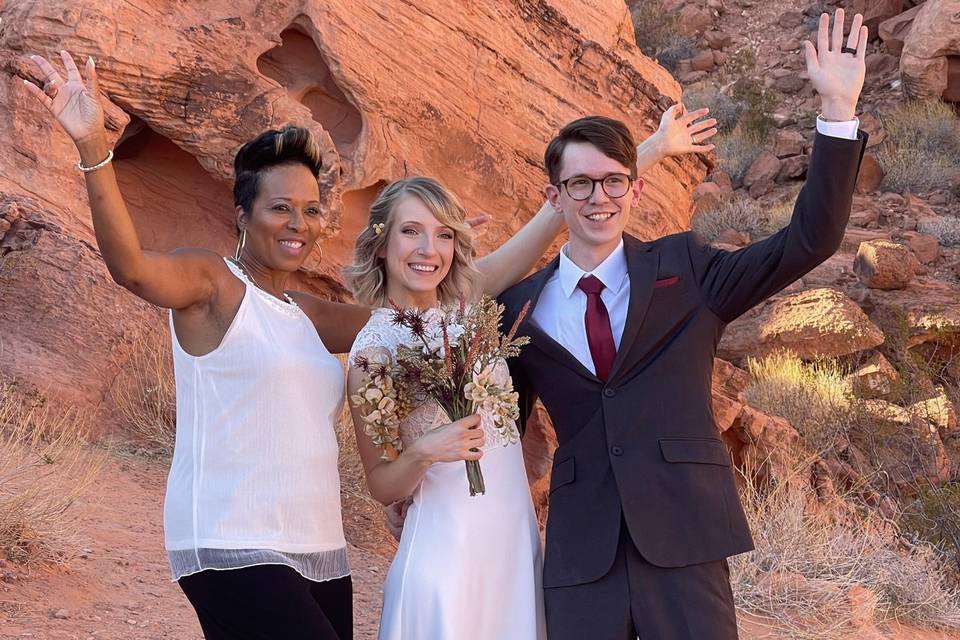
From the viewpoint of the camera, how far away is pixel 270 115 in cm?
662

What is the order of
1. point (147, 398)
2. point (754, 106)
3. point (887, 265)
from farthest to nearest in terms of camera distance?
point (754, 106)
point (887, 265)
point (147, 398)

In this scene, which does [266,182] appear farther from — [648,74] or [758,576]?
[648,74]

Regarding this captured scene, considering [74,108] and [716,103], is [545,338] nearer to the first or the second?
[74,108]

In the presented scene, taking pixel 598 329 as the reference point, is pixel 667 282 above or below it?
above

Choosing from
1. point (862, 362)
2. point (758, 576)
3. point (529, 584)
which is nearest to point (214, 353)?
point (529, 584)

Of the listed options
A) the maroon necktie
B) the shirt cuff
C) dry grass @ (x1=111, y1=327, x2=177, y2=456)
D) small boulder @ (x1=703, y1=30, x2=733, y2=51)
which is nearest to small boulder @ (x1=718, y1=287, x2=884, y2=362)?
dry grass @ (x1=111, y1=327, x2=177, y2=456)

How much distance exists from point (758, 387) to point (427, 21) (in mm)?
6231

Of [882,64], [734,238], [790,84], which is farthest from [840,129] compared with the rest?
[790,84]

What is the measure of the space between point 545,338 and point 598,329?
0.52 feet

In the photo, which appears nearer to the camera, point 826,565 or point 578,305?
point 578,305

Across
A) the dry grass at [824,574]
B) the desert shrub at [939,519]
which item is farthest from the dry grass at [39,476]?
the desert shrub at [939,519]

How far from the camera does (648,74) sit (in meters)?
7.79

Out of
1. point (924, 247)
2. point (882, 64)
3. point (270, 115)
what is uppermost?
point (882, 64)

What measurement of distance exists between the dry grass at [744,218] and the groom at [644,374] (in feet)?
42.3
